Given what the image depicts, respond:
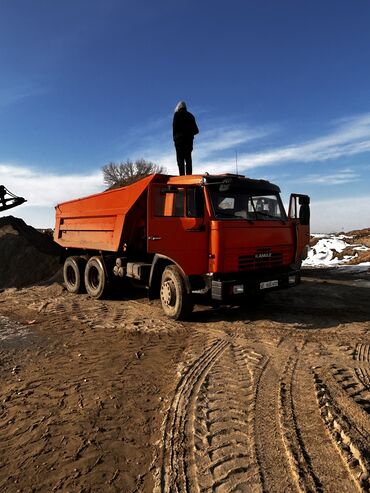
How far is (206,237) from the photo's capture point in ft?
22.2

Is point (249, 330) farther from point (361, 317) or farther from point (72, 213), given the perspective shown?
point (72, 213)

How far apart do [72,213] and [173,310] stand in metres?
5.29

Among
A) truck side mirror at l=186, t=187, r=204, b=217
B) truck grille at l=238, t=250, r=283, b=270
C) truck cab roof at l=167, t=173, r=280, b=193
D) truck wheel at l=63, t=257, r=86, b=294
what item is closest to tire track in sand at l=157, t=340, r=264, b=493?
truck grille at l=238, t=250, r=283, b=270

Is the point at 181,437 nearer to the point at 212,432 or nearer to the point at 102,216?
the point at 212,432

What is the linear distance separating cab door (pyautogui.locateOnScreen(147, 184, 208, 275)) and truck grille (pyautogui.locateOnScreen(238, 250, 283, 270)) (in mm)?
675

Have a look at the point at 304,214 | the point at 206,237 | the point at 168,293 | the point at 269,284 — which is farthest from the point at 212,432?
the point at 304,214

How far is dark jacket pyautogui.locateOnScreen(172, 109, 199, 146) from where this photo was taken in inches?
413

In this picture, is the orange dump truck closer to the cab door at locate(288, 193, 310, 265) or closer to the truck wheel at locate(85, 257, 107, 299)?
the cab door at locate(288, 193, 310, 265)

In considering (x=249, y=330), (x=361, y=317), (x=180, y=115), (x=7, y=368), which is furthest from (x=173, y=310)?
(x=180, y=115)

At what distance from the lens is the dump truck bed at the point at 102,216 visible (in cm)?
784

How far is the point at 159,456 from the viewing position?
298 cm

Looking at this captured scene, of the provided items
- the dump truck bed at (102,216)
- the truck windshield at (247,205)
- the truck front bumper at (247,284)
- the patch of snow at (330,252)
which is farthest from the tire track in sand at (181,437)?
the patch of snow at (330,252)

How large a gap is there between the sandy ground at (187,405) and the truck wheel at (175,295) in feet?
0.72

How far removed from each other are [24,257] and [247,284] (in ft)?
35.2
